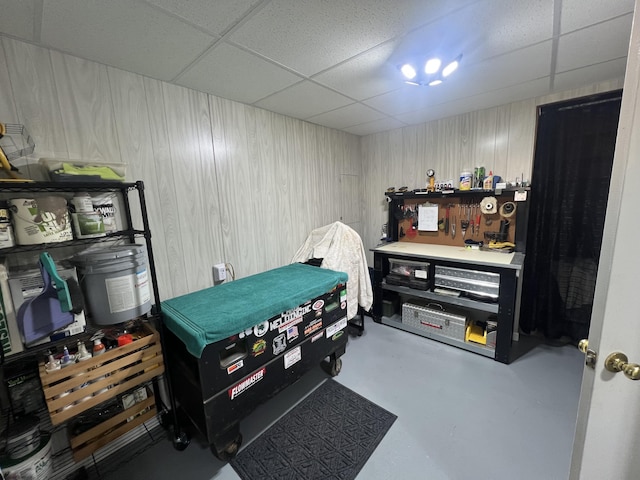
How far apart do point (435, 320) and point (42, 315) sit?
2790mm

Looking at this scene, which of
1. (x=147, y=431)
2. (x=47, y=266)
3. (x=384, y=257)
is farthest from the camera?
(x=384, y=257)

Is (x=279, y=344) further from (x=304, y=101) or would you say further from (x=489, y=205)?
(x=489, y=205)

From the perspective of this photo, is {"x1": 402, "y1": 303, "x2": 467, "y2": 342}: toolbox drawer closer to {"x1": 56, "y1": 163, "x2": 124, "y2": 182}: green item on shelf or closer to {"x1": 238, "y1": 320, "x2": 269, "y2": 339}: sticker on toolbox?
{"x1": 238, "y1": 320, "x2": 269, "y2": 339}: sticker on toolbox

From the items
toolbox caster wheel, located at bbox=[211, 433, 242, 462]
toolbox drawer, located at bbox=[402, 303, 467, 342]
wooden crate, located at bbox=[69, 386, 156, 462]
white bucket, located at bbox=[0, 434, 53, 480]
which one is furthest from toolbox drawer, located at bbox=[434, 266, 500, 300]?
white bucket, located at bbox=[0, 434, 53, 480]

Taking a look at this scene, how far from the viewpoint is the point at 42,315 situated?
1.10 m

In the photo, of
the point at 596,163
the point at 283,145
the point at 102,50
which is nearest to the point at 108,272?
the point at 102,50

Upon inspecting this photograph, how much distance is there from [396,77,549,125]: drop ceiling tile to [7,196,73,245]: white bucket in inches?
106

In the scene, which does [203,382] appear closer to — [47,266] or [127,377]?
[127,377]

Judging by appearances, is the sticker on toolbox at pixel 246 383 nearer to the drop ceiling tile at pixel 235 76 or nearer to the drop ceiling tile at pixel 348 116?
the drop ceiling tile at pixel 235 76

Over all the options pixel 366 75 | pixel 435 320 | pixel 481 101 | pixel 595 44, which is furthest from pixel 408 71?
pixel 435 320

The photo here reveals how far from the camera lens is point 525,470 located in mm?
1355

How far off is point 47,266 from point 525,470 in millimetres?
2489

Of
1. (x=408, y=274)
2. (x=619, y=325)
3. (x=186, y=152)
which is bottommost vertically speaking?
(x=408, y=274)

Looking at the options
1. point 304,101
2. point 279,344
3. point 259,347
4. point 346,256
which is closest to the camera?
point 259,347
